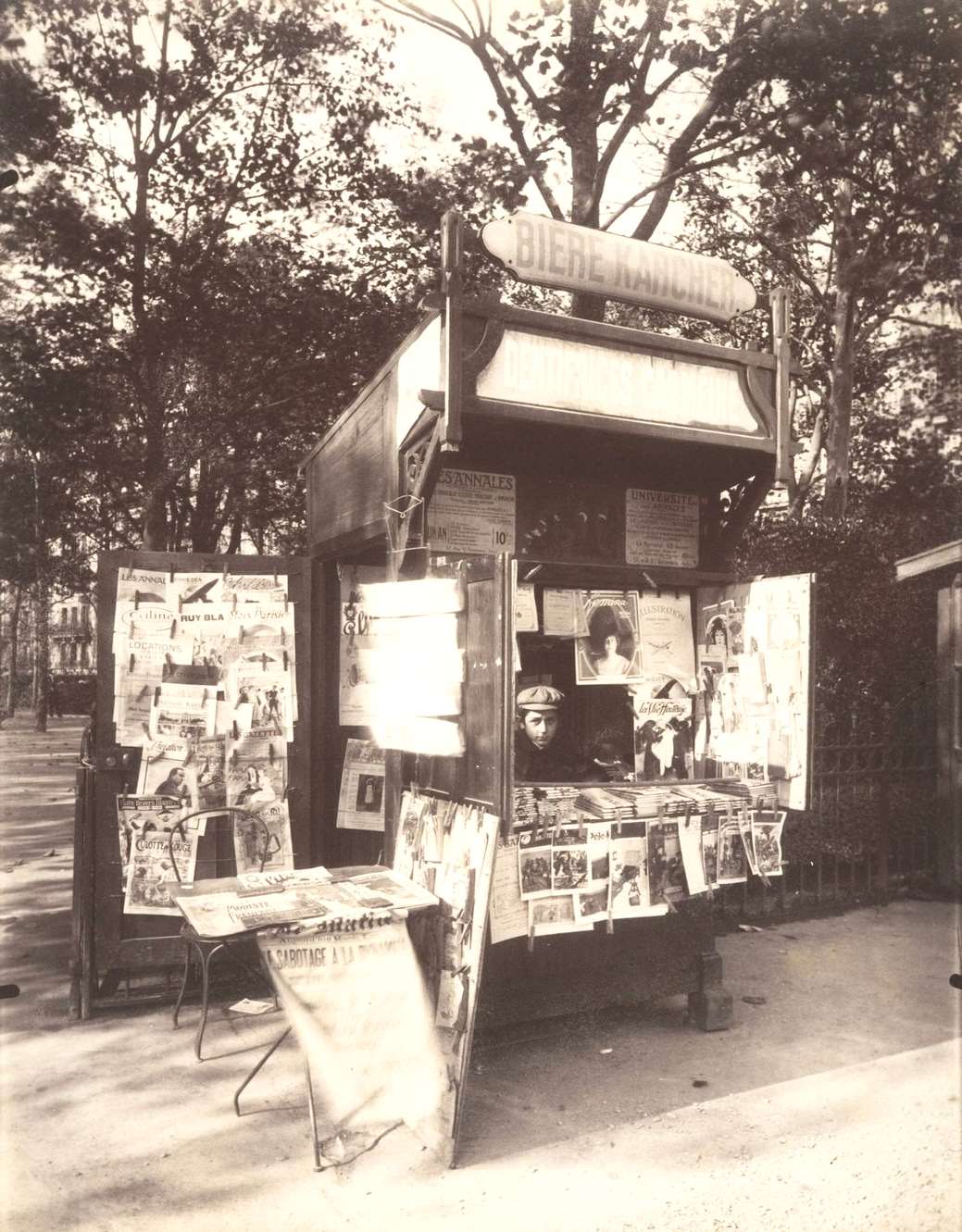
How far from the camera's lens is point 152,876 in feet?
15.6

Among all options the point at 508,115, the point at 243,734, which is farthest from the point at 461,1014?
the point at 508,115

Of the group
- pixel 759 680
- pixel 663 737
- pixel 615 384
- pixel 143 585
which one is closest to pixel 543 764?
pixel 663 737

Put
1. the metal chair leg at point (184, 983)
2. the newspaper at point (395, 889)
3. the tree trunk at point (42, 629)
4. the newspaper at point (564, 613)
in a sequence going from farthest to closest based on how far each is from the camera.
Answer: the tree trunk at point (42, 629) → the newspaper at point (564, 613) → the metal chair leg at point (184, 983) → the newspaper at point (395, 889)

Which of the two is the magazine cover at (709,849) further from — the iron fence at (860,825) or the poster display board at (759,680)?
the iron fence at (860,825)

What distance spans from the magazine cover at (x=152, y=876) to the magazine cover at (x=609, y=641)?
2341 millimetres

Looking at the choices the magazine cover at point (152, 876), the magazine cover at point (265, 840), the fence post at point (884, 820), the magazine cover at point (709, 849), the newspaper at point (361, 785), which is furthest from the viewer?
the fence post at point (884, 820)

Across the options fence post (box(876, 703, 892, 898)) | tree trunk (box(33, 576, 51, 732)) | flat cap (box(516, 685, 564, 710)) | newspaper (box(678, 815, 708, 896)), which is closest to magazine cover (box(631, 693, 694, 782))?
flat cap (box(516, 685, 564, 710))

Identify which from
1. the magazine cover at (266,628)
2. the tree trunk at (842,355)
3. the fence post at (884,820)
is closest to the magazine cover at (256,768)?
the magazine cover at (266,628)

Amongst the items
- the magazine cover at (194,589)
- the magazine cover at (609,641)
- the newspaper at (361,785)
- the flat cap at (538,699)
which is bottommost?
the newspaper at (361,785)

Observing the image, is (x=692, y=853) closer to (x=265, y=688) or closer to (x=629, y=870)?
(x=629, y=870)

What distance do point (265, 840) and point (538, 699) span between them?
1631 mm

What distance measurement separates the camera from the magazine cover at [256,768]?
4.93 m

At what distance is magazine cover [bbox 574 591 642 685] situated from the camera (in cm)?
523

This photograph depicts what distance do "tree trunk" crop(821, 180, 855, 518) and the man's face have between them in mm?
8504
